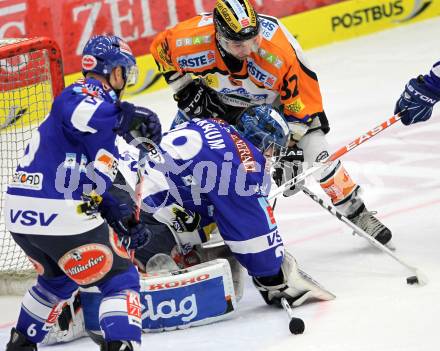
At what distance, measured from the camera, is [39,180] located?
3789mm

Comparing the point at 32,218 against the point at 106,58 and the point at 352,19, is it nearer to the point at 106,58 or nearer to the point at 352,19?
the point at 106,58

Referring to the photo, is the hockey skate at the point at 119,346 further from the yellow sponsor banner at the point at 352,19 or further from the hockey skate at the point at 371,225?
the yellow sponsor banner at the point at 352,19

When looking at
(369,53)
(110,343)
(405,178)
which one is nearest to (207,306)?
(110,343)

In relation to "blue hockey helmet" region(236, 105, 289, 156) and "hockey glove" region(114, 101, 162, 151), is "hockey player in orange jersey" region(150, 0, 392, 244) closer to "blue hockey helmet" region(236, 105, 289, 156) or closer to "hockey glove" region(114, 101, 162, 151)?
"blue hockey helmet" region(236, 105, 289, 156)

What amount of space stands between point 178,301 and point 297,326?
21.6 inches

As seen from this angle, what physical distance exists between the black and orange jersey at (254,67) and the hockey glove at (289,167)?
0.63ft

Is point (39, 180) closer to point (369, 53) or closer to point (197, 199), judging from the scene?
point (197, 199)

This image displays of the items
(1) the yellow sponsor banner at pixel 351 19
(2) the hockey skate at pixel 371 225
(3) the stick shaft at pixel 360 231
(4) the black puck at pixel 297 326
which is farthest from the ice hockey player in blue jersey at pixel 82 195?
(1) the yellow sponsor banner at pixel 351 19

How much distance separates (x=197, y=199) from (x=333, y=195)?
0.94m

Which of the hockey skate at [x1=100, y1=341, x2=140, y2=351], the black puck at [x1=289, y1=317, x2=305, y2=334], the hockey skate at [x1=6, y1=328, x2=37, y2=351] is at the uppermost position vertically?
the hockey skate at [x1=100, y1=341, x2=140, y2=351]

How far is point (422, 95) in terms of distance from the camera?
508 centimetres

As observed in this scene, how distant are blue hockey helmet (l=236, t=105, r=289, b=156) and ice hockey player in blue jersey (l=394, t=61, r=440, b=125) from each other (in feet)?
2.62

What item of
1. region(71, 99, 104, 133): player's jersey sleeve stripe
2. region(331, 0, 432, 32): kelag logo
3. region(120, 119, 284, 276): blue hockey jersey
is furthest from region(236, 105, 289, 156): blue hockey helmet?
region(331, 0, 432, 32): kelag logo

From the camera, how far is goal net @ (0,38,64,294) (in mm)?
4895
